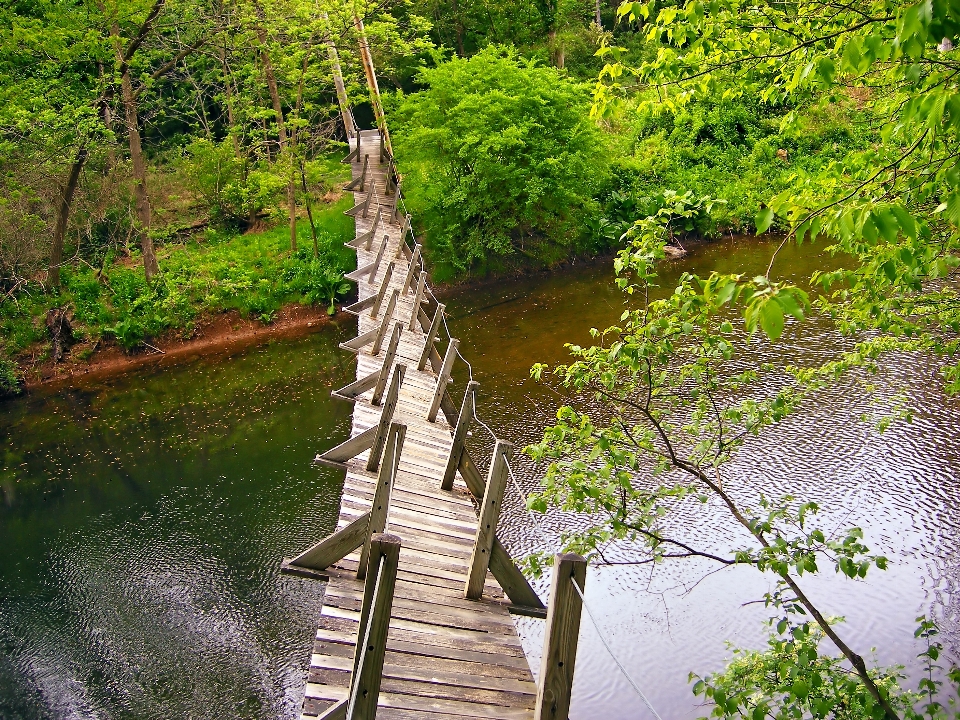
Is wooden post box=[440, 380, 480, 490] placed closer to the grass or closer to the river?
the river

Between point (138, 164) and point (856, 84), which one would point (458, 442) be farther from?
point (138, 164)

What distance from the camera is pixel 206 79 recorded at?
22953 millimetres

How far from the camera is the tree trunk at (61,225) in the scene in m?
20.6

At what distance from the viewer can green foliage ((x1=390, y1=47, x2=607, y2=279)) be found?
21906mm

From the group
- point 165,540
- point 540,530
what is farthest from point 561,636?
point 165,540

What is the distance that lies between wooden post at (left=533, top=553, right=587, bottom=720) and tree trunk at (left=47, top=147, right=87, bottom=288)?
→ 20.7 metres

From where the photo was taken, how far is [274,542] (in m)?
11.1

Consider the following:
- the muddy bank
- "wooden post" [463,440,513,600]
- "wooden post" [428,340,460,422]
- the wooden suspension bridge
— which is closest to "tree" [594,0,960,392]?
the wooden suspension bridge

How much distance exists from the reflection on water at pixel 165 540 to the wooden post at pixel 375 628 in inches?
184

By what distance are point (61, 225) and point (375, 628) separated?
68.1ft

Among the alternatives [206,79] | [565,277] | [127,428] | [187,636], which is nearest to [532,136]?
[565,277]

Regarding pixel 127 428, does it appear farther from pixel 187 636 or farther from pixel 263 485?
pixel 187 636

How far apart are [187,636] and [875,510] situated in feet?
28.0

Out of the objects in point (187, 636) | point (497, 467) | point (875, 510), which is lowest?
Result: point (187, 636)
